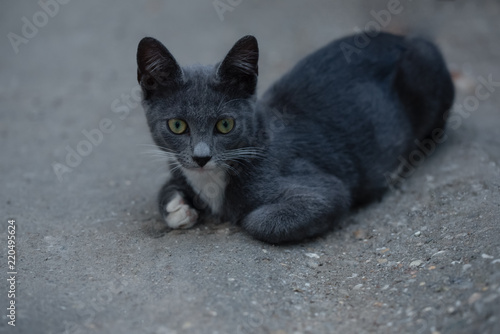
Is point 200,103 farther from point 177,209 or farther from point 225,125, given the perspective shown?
point 177,209

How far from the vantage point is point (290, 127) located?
12.1ft

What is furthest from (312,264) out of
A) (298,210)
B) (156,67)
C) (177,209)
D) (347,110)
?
(156,67)

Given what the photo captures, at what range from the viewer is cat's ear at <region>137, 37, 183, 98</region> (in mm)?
3082

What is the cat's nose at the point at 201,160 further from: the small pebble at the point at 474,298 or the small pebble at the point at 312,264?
the small pebble at the point at 474,298

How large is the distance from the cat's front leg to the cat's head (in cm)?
30

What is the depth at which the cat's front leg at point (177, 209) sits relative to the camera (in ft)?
11.3

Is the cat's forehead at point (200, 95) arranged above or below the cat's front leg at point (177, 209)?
above

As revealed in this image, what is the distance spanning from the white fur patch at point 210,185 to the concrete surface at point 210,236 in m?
0.17

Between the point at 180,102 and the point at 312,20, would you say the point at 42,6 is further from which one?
the point at 180,102

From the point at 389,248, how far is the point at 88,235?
5.88 feet

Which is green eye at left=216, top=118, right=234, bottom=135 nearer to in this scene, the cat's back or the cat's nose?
the cat's nose

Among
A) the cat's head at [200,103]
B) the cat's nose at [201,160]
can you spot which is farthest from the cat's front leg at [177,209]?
the cat's nose at [201,160]

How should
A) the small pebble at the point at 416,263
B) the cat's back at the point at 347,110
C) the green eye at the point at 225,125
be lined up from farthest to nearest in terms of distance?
1. the cat's back at the point at 347,110
2. the green eye at the point at 225,125
3. the small pebble at the point at 416,263

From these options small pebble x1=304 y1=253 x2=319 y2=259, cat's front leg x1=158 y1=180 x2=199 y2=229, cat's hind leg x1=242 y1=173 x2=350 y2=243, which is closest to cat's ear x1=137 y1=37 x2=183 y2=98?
cat's front leg x1=158 y1=180 x2=199 y2=229
